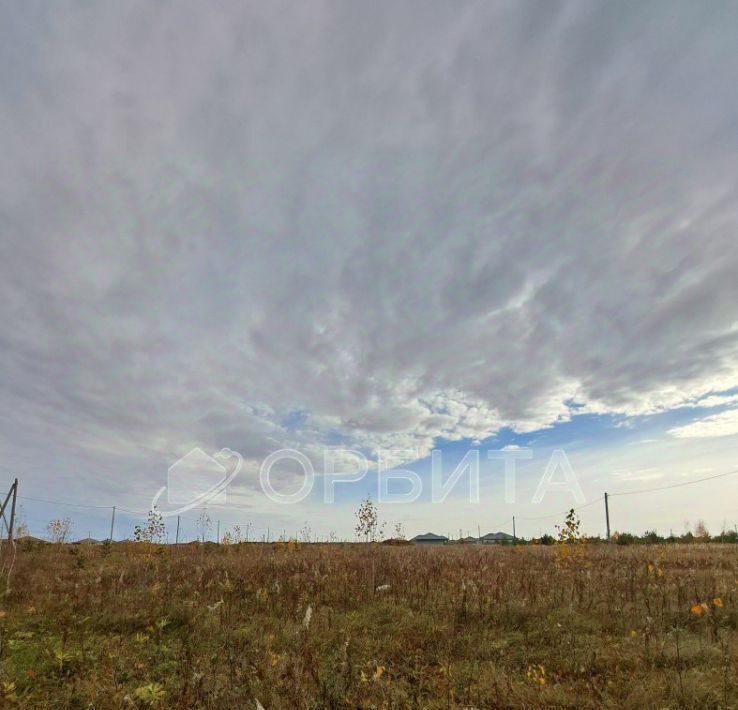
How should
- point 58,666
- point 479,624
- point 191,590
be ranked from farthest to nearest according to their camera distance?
1. point 191,590
2. point 479,624
3. point 58,666

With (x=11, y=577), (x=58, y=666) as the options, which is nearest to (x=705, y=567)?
(x=58, y=666)

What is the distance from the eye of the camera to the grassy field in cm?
534

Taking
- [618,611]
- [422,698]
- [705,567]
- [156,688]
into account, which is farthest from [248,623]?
[705,567]

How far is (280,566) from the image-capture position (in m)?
12.1

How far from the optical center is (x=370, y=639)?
23.2ft

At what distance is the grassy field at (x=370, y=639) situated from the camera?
5344mm

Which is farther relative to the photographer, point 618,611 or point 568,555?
point 568,555

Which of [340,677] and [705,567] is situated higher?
[705,567]

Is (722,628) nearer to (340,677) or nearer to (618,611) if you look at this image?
(618,611)

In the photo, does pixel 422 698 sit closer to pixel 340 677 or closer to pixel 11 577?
pixel 340 677

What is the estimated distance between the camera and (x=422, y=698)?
5340 millimetres

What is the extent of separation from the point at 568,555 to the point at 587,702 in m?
8.08

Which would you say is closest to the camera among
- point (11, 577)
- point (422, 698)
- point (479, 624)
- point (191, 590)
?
point (422, 698)

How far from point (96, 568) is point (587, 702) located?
1243cm
